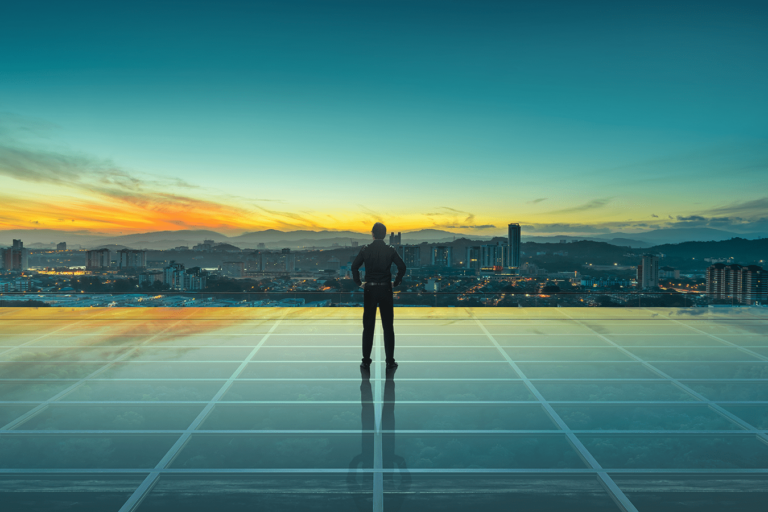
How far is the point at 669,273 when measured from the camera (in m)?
13.5

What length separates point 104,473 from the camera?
2.37 meters

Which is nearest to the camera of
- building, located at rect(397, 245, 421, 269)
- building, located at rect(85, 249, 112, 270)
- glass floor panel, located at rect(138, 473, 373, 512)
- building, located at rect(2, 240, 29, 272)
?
glass floor panel, located at rect(138, 473, 373, 512)

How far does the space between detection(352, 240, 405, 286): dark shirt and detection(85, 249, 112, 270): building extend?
17714 mm

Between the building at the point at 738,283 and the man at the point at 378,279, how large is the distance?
29.1 feet

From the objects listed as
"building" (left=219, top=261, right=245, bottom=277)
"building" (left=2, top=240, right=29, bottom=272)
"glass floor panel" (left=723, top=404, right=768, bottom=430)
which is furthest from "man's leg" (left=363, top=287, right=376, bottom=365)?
"building" (left=2, top=240, right=29, bottom=272)

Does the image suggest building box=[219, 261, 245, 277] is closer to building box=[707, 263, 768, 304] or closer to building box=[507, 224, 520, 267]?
building box=[507, 224, 520, 267]

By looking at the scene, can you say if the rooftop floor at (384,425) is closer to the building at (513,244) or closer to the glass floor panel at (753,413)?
the glass floor panel at (753,413)

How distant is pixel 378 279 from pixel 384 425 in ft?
5.88

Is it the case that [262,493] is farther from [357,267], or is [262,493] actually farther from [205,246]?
[205,246]

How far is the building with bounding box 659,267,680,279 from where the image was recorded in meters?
13.2

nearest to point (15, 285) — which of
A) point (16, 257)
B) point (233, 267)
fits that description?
point (233, 267)

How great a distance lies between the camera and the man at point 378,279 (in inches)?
178

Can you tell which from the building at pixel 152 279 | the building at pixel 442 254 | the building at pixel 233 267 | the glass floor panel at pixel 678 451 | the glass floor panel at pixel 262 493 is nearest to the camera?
the glass floor panel at pixel 262 493

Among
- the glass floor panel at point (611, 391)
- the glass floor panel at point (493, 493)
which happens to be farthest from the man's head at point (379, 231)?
the glass floor panel at point (493, 493)
